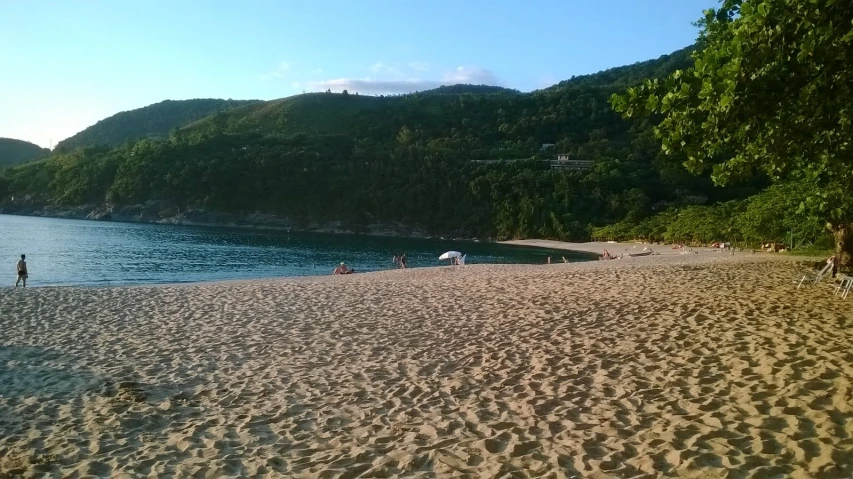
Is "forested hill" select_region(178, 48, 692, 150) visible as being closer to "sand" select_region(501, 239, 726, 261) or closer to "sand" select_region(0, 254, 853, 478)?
"sand" select_region(501, 239, 726, 261)

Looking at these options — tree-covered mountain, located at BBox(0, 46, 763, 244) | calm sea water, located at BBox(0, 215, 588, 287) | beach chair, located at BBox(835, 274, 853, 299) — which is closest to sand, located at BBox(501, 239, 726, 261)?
tree-covered mountain, located at BBox(0, 46, 763, 244)

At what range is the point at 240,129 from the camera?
147m

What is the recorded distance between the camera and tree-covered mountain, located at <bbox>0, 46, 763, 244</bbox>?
96875mm

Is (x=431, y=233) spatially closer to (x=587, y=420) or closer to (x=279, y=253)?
(x=279, y=253)

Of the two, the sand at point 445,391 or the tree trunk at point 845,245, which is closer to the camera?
the sand at point 445,391

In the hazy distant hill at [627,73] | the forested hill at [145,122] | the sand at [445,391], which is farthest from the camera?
the forested hill at [145,122]

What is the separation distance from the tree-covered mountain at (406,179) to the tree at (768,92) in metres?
82.0

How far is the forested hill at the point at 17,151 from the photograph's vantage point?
6450 inches

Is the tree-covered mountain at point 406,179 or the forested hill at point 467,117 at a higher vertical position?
the forested hill at point 467,117

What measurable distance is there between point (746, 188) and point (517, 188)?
35.3m

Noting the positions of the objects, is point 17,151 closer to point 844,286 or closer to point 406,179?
point 406,179

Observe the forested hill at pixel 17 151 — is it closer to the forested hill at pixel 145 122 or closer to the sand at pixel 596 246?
the forested hill at pixel 145 122

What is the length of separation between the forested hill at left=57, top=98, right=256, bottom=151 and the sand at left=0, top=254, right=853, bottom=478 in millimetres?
169955

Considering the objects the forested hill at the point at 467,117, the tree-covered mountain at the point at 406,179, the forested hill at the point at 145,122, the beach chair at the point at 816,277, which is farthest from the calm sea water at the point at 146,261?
the forested hill at the point at 145,122
